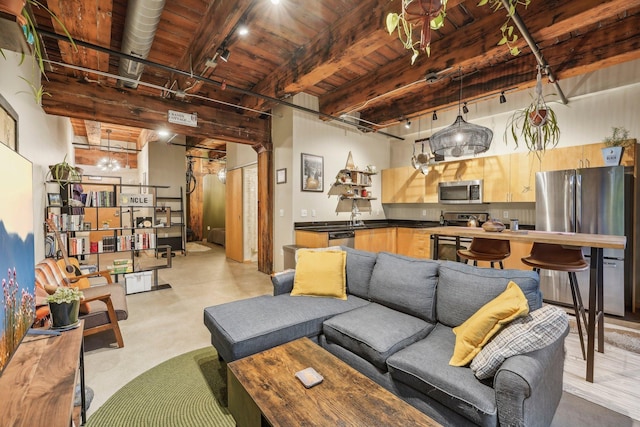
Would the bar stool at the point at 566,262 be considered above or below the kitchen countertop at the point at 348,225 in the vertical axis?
below

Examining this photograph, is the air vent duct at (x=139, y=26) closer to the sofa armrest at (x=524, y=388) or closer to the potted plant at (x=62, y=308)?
the potted plant at (x=62, y=308)

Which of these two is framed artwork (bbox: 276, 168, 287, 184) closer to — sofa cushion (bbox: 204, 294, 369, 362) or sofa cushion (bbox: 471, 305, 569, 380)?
sofa cushion (bbox: 204, 294, 369, 362)

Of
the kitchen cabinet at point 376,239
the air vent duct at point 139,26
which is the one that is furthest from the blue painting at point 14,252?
the kitchen cabinet at point 376,239

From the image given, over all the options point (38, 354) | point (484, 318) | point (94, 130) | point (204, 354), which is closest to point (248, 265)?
point (204, 354)

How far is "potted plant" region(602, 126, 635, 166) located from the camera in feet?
11.3

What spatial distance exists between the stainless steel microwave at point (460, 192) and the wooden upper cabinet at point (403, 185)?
1.43ft

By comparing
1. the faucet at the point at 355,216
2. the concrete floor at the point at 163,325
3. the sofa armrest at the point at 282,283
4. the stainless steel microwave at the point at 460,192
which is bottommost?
the concrete floor at the point at 163,325

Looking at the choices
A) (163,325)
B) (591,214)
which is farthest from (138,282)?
(591,214)

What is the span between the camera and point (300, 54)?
11.6ft

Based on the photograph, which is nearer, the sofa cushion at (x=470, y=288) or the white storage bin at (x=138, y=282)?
the sofa cushion at (x=470, y=288)

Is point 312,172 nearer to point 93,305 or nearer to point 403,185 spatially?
point 403,185

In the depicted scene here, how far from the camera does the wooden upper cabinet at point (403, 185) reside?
5.76 meters

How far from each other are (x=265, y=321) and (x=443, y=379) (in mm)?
1240

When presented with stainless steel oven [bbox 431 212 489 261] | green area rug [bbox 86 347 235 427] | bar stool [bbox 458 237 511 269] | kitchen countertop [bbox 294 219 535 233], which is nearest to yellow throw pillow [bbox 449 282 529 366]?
green area rug [bbox 86 347 235 427]
